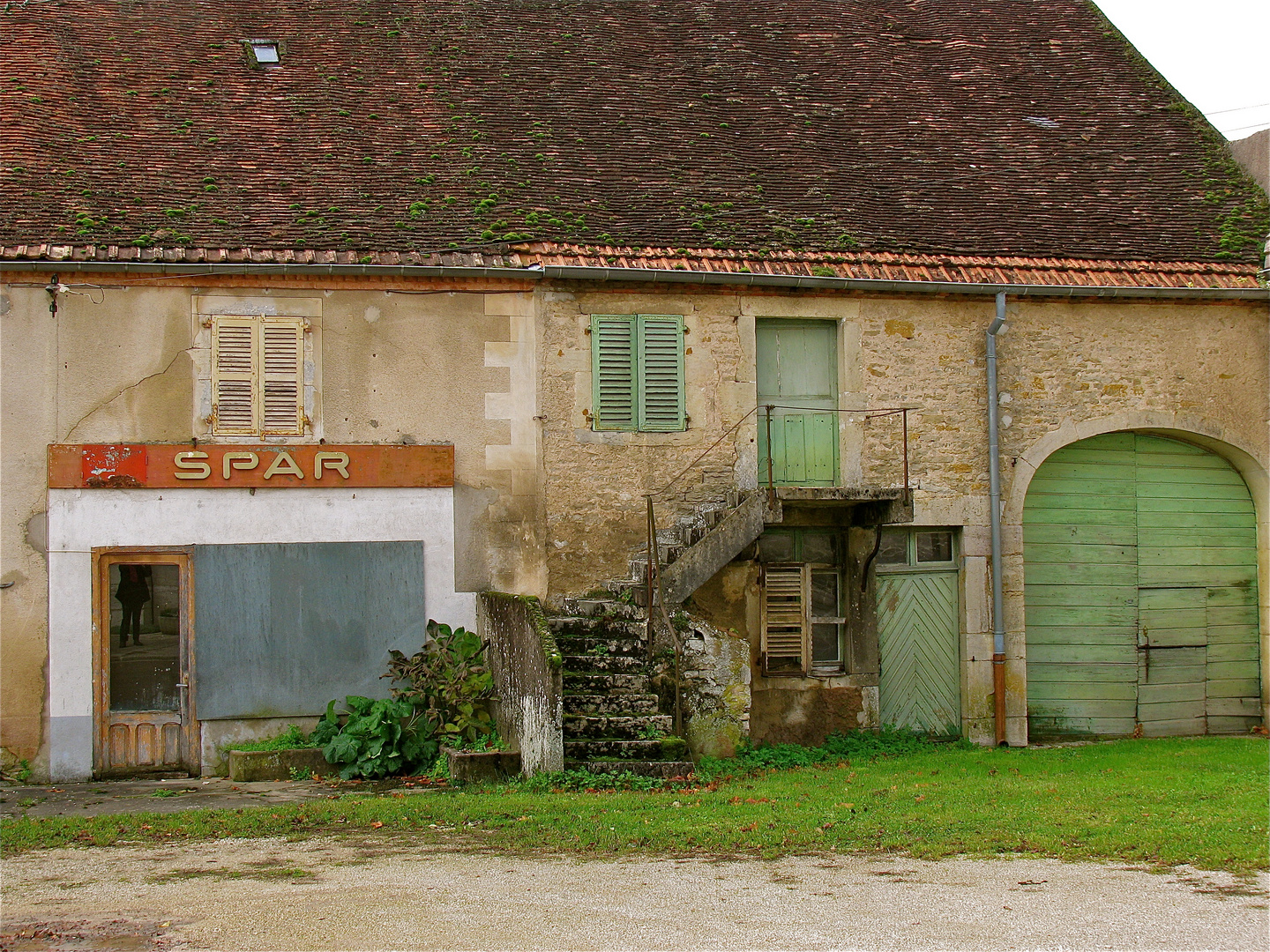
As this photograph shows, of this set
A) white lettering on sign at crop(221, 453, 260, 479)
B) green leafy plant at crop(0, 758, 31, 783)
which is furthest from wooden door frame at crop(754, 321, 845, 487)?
green leafy plant at crop(0, 758, 31, 783)

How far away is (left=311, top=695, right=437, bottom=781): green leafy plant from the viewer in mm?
10875

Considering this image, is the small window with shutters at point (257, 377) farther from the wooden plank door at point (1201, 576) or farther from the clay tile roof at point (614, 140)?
the wooden plank door at point (1201, 576)

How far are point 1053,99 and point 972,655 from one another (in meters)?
7.19

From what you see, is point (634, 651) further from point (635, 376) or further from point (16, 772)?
point (16, 772)

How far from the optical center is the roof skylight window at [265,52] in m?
14.6

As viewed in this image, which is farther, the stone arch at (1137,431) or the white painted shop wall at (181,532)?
the stone arch at (1137,431)

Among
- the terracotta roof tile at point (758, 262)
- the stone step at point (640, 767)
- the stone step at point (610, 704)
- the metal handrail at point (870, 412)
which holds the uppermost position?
the terracotta roof tile at point (758, 262)

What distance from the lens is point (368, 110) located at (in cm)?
1392

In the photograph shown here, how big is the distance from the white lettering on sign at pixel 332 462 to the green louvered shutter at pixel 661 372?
2815 millimetres

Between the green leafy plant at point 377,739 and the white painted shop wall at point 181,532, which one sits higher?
the white painted shop wall at point 181,532

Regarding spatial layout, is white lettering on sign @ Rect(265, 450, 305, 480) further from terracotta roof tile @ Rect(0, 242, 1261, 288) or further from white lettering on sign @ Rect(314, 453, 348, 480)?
terracotta roof tile @ Rect(0, 242, 1261, 288)

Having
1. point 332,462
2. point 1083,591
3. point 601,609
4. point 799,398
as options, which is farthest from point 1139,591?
point 332,462

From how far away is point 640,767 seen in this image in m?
9.88

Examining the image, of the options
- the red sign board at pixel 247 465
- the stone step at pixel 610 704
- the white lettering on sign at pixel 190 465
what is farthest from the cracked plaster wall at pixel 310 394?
the stone step at pixel 610 704
